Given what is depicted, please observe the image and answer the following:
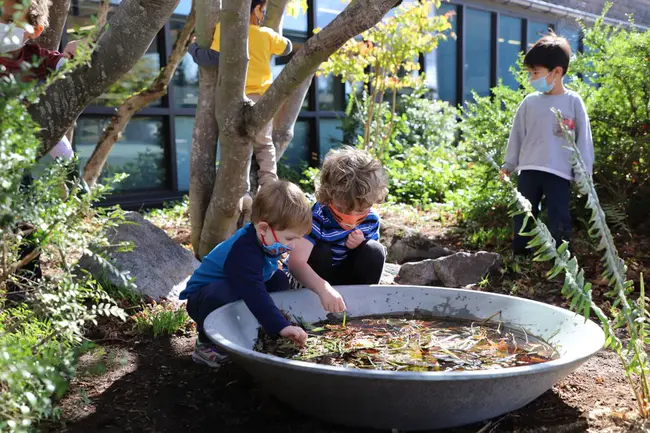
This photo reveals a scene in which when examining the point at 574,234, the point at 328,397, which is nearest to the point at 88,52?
the point at 328,397

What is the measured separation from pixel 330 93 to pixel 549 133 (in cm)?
514

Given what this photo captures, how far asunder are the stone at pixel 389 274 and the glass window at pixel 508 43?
853cm

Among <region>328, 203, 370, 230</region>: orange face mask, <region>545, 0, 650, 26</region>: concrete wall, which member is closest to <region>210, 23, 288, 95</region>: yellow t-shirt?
<region>328, 203, 370, 230</region>: orange face mask

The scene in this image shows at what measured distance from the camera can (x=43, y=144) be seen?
211 cm

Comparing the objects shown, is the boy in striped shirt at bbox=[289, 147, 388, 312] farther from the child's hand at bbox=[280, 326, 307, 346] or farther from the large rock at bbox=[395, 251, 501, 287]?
the large rock at bbox=[395, 251, 501, 287]

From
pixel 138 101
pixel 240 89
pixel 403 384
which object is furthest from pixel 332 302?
pixel 138 101

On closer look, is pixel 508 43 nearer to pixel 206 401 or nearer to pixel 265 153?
pixel 265 153

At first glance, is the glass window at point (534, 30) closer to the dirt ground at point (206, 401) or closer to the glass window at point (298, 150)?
the glass window at point (298, 150)

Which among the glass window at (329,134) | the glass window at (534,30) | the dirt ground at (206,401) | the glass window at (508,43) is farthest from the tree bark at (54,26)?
the glass window at (534,30)

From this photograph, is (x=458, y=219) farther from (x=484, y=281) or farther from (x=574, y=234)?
(x=484, y=281)

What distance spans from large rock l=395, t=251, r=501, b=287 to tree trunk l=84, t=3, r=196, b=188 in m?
2.04

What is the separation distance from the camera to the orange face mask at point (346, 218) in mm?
2848

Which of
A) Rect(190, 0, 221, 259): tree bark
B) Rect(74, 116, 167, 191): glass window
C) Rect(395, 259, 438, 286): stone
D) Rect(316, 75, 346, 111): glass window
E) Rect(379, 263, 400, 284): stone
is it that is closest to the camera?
Rect(190, 0, 221, 259): tree bark

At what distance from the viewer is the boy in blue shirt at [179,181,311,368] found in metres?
2.19
